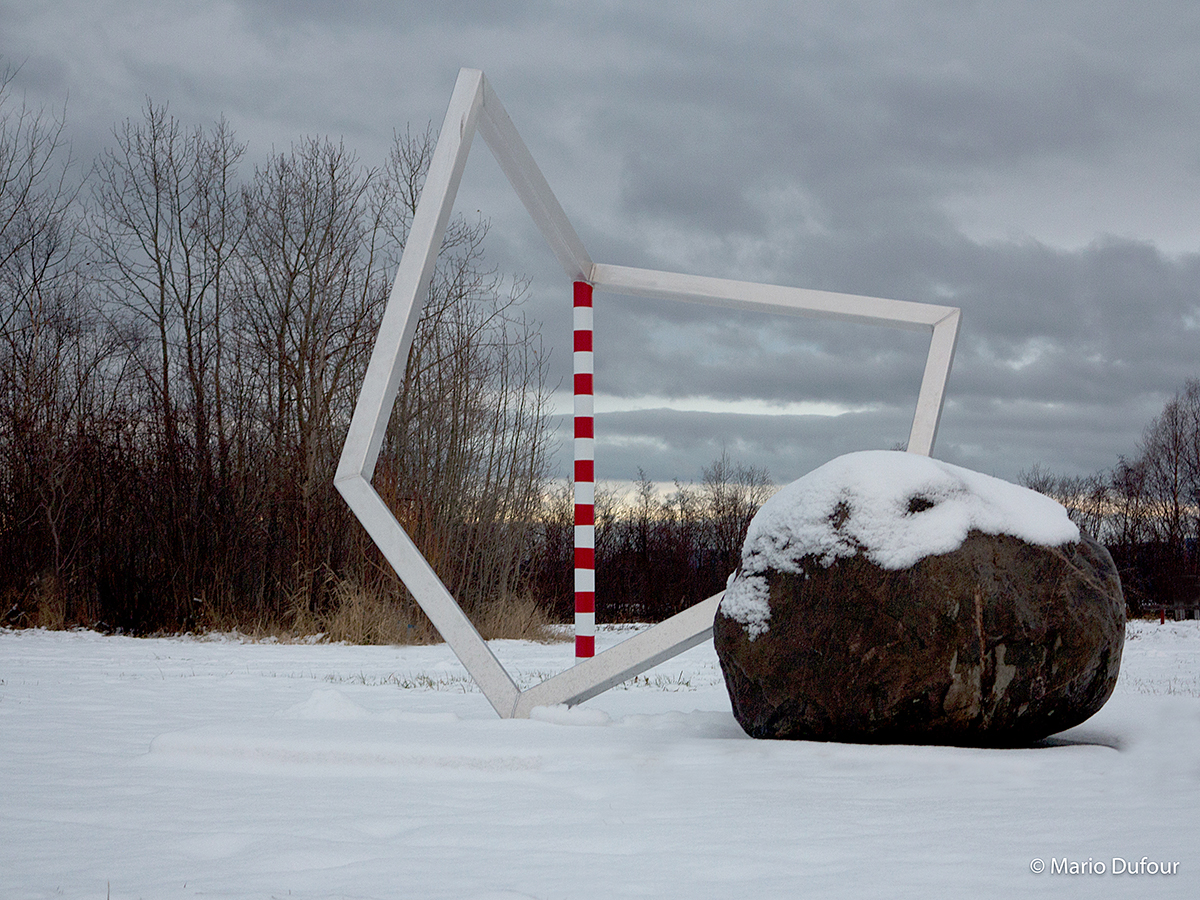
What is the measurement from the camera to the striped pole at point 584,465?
5.44 m

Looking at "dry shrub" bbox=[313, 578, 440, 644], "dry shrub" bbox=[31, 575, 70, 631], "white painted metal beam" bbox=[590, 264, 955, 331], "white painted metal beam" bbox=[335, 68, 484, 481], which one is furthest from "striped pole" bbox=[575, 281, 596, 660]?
"dry shrub" bbox=[31, 575, 70, 631]

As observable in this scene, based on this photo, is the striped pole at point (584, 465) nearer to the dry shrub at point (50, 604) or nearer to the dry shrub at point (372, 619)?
the dry shrub at point (372, 619)

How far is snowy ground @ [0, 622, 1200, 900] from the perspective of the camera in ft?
6.91

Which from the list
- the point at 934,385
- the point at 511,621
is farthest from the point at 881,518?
the point at 511,621

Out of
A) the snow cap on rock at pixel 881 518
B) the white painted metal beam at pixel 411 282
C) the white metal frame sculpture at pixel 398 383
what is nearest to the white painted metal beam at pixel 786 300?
the white metal frame sculpture at pixel 398 383

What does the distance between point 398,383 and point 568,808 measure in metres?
2.11

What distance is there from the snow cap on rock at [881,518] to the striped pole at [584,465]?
1560mm

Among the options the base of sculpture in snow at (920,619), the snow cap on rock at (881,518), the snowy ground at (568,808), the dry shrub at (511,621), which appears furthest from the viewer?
the dry shrub at (511,621)

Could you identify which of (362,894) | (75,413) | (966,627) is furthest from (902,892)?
(75,413)

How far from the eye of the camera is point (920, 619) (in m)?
3.47

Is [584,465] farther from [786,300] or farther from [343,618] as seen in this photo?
[343,618]

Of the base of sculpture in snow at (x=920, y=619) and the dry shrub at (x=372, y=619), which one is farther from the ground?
the base of sculpture in snow at (x=920, y=619)

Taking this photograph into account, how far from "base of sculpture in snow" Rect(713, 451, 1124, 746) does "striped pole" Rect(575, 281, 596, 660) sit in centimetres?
165

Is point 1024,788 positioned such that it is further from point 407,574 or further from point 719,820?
point 407,574
